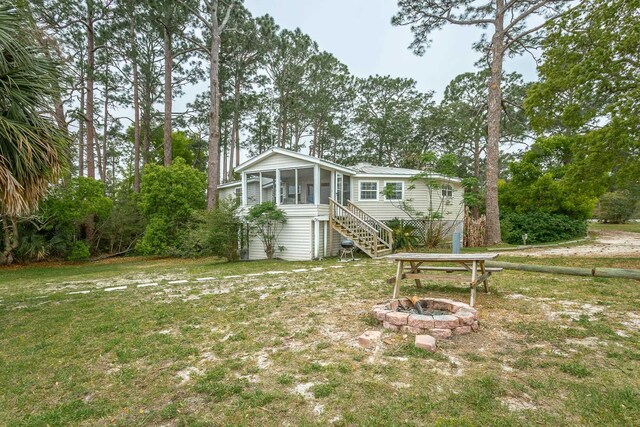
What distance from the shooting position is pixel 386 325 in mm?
3850

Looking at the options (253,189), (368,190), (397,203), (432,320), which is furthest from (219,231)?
(432,320)

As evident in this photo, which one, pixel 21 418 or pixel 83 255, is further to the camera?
pixel 83 255

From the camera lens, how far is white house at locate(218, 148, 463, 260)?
40.7ft

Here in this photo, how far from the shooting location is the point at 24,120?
436 cm

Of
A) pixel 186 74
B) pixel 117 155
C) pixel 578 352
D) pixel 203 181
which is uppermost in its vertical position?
pixel 186 74

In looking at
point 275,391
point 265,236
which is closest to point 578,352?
point 275,391

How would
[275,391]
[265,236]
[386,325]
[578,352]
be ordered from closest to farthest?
1. [275,391]
2. [578,352]
3. [386,325]
4. [265,236]

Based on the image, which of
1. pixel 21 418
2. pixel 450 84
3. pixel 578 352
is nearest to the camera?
pixel 21 418

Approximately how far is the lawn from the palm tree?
6.75ft

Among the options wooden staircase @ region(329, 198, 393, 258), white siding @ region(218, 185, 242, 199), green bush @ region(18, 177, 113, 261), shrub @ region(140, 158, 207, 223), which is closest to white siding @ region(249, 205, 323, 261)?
wooden staircase @ region(329, 198, 393, 258)

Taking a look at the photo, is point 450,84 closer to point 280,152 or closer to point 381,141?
point 381,141

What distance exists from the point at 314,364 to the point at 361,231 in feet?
31.5

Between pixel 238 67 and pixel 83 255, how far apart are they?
14811 mm

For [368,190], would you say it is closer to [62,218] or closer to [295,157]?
[295,157]
